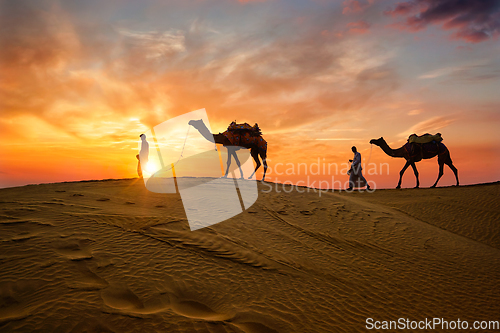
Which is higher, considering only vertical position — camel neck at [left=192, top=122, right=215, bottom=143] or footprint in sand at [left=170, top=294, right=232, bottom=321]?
camel neck at [left=192, top=122, right=215, bottom=143]

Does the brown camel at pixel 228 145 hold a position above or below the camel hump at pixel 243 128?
below

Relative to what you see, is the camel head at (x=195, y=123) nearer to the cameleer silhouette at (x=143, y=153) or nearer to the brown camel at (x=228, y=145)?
the brown camel at (x=228, y=145)

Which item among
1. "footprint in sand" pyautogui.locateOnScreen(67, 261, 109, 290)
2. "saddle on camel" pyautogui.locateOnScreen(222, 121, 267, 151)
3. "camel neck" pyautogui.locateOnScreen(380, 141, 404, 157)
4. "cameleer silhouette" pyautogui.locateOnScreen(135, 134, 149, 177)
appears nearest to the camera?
"footprint in sand" pyautogui.locateOnScreen(67, 261, 109, 290)

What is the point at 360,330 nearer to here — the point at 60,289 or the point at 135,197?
the point at 60,289

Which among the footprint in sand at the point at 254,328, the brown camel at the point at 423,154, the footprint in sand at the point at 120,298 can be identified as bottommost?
the footprint in sand at the point at 254,328

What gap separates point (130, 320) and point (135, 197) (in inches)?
228

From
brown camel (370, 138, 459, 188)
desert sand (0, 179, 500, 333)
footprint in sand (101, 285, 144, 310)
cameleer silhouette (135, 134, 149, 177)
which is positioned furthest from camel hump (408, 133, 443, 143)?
footprint in sand (101, 285, 144, 310)

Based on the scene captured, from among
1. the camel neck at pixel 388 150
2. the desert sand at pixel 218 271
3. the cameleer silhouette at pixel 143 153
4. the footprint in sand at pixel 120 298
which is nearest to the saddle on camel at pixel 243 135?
the cameleer silhouette at pixel 143 153

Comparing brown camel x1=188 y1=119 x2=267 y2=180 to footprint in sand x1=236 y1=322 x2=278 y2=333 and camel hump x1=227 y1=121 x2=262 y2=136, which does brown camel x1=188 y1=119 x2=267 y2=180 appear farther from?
footprint in sand x1=236 y1=322 x2=278 y2=333

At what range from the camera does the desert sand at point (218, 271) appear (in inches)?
116

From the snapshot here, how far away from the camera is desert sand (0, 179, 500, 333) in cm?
295

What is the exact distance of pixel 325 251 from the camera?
5.50 m

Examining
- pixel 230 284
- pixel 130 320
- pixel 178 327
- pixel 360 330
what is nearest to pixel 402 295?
pixel 360 330

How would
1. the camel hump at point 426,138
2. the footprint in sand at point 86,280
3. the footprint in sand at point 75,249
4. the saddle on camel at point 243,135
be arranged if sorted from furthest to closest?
the camel hump at point 426,138
the saddle on camel at point 243,135
the footprint in sand at point 75,249
the footprint in sand at point 86,280
